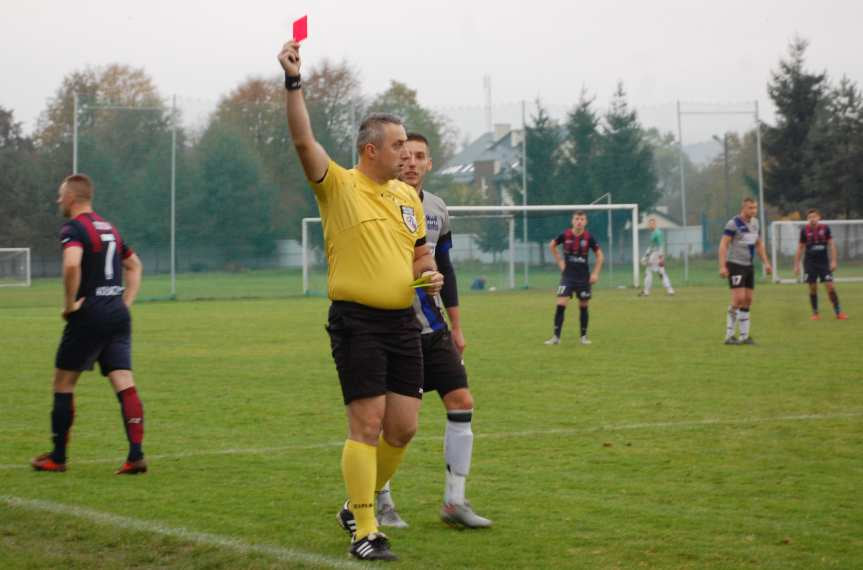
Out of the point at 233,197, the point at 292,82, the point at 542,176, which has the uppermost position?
the point at 542,176

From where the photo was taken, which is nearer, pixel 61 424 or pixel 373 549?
pixel 373 549

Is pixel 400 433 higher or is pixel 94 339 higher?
pixel 94 339

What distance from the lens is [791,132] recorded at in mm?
55469

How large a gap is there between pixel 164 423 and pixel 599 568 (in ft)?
18.6

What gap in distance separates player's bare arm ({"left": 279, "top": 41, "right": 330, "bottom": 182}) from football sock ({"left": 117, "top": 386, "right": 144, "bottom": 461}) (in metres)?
3.16

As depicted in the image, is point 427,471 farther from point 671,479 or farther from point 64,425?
point 64,425

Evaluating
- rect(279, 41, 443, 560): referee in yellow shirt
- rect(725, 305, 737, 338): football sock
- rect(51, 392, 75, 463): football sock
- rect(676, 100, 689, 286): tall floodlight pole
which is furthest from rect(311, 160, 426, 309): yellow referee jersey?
rect(676, 100, 689, 286): tall floodlight pole

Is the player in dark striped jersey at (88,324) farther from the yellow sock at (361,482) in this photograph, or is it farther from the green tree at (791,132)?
the green tree at (791,132)

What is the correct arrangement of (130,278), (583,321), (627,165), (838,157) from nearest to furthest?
(130,278) → (583,321) → (627,165) → (838,157)

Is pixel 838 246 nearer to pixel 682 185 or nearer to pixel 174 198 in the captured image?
pixel 682 185

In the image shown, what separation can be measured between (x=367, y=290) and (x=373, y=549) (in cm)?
119

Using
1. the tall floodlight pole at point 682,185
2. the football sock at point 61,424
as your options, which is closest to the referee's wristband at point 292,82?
the football sock at point 61,424

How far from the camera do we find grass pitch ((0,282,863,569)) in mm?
5688

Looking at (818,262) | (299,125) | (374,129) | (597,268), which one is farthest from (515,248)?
(299,125)
